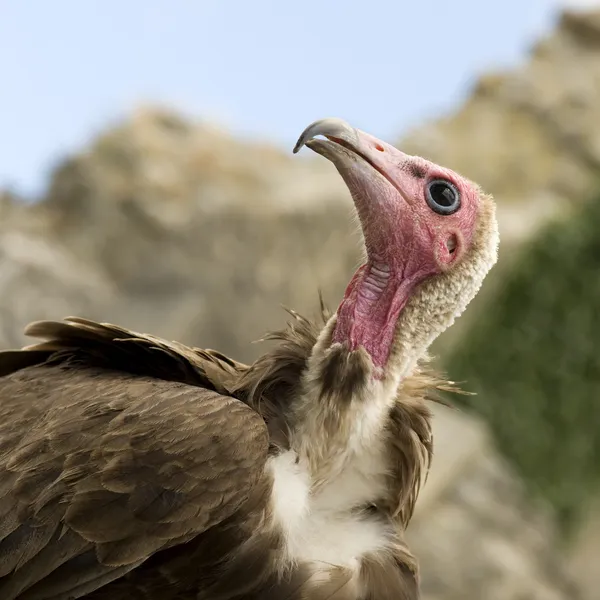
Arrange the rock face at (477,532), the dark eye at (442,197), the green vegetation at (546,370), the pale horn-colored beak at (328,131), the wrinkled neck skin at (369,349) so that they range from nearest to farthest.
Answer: the pale horn-colored beak at (328,131), the wrinkled neck skin at (369,349), the dark eye at (442,197), the rock face at (477,532), the green vegetation at (546,370)

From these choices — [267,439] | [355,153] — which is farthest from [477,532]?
[355,153]

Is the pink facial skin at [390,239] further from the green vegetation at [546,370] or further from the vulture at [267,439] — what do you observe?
the green vegetation at [546,370]

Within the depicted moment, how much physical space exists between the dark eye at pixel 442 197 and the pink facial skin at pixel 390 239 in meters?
0.01

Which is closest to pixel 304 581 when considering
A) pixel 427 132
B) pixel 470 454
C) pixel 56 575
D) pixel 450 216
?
pixel 56 575

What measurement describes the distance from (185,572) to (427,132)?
30.6 ft

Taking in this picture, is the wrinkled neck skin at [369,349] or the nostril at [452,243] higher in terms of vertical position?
the nostril at [452,243]

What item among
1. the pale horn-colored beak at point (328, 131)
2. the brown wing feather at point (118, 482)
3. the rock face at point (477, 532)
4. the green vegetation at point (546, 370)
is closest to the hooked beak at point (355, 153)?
the pale horn-colored beak at point (328, 131)

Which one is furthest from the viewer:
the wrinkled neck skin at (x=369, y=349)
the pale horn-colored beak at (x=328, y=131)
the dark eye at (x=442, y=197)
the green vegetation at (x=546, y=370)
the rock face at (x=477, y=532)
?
the green vegetation at (x=546, y=370)

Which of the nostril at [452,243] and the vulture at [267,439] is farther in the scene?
the nostril at [452,243]

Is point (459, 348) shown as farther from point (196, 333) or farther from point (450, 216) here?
point (450, 216)

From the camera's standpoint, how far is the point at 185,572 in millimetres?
1955

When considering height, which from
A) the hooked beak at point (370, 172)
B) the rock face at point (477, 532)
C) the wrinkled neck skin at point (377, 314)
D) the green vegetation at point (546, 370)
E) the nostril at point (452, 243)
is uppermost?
the hooked beak at point (370, 172)


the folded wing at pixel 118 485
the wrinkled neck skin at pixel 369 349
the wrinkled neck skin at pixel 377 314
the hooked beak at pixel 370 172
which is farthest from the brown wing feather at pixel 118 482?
the hooked beak at pixel 370 172

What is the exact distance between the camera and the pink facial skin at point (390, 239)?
2127 mm
